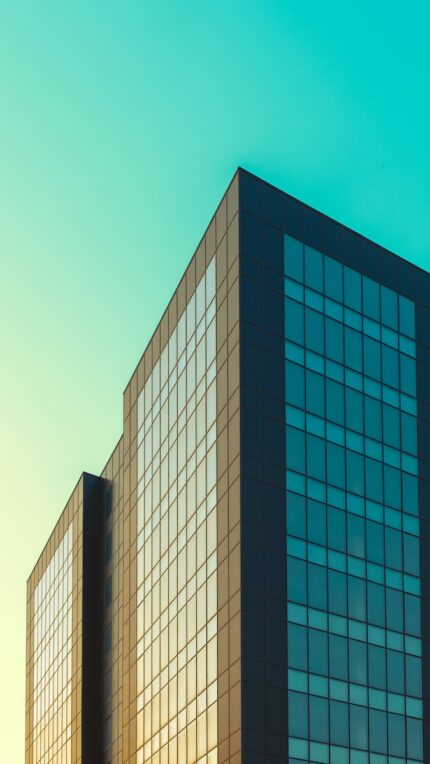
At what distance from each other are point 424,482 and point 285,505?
9.73 m

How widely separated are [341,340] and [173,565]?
14071 mm

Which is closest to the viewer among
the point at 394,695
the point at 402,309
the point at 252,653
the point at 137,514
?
the point at 252,653

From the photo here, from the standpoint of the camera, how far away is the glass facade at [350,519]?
5178 centimetres

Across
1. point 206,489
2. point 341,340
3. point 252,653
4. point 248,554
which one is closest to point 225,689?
point 252,653

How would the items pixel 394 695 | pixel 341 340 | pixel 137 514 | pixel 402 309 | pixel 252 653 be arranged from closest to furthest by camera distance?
pixel 252 653
pixel 394 695
pixel 341 340
pixel 402 309
pixel 137 514

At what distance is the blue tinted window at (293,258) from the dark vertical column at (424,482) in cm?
824

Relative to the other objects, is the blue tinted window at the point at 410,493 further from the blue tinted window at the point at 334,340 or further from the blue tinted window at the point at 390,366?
the blue tinted window at the point at 334,340

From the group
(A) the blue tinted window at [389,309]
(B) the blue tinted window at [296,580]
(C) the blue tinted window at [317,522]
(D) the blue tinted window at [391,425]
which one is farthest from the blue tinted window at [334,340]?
(B) the blue tinted window at [296,580]

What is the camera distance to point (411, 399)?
6038 cm

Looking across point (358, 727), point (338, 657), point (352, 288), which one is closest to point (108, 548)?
point (352, 288)

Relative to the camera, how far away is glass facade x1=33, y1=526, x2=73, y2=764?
85688 millimetres

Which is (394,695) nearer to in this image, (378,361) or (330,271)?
(378,361)

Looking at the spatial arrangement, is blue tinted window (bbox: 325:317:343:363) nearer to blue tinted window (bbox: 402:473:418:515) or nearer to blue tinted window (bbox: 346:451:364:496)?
blue tinted window (bbox: 346:451:364:496)

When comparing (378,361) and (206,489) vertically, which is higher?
(378,361)
